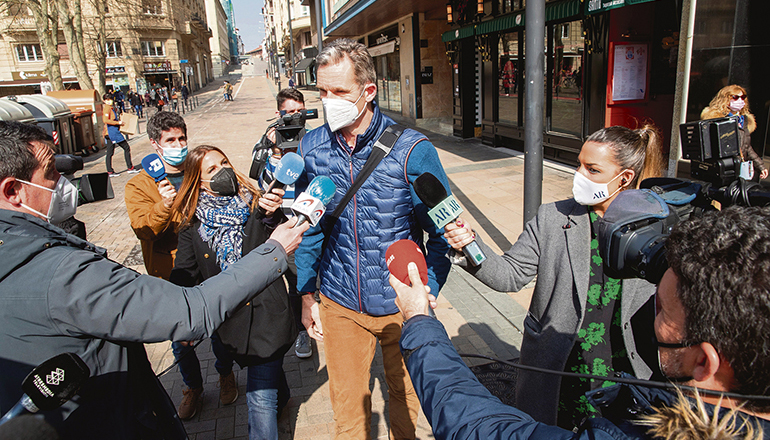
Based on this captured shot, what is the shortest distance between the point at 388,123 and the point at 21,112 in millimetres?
13961

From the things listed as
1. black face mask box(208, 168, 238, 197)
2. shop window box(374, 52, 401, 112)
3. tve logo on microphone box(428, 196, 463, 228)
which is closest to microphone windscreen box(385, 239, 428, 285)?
tve logo on microphone box(428, 196, 463, 228)

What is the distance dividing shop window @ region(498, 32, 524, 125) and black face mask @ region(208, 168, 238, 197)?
9977 mm

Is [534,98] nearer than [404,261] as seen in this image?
No

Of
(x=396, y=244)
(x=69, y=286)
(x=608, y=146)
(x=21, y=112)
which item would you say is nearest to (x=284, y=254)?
(x=396, y=244)

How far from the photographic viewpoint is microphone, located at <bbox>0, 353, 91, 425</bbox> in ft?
4.10

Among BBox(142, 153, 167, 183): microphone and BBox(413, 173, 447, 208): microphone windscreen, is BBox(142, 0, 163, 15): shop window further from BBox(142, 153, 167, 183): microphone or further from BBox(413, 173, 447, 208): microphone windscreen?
BBox(413, 173, 447, 208): microphone windscreen

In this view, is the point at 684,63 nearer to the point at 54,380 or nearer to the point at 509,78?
the point at 509,78

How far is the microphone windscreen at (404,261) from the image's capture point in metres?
1.63

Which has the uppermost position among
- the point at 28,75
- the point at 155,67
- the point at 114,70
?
the point at 155,67

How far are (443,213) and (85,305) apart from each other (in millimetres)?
1169

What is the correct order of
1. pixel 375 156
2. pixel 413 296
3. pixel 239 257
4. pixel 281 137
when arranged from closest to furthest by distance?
1. pixel 413 296
2. pixel 375 156
3. pixel 239 257
4. pixel 281 137

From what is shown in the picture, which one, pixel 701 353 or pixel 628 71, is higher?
pixel 628 71

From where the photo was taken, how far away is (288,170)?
2.23 meters

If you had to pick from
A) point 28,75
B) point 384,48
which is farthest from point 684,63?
point 28,75
